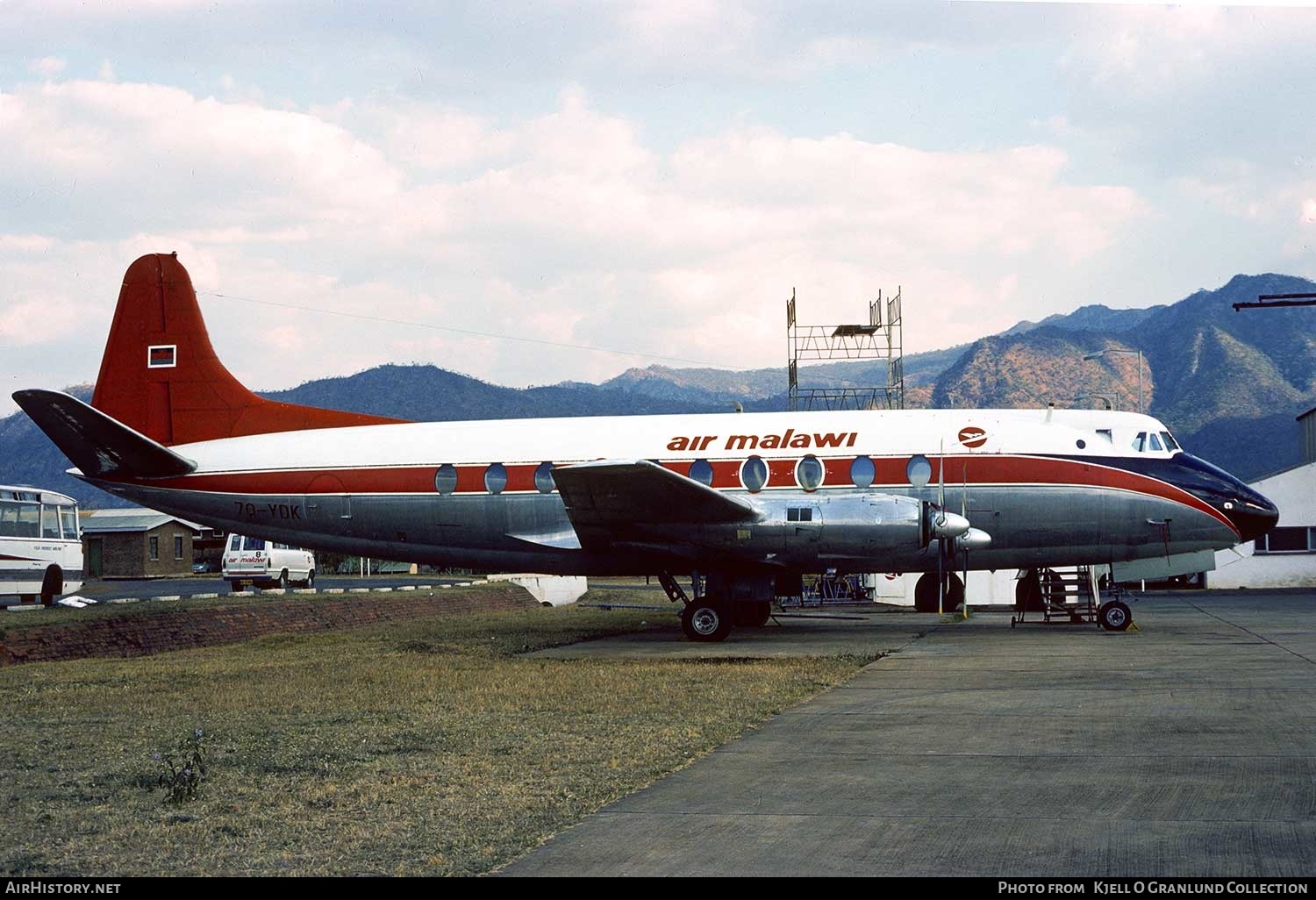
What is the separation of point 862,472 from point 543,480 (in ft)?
19.4

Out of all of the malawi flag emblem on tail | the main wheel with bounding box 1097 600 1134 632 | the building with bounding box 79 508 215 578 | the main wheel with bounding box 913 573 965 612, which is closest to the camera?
the main wheel with bounding box 1097 600 1134 632

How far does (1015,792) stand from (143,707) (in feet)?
34.9

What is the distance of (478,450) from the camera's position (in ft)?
79.0

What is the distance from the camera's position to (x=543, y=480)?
77.6 feet

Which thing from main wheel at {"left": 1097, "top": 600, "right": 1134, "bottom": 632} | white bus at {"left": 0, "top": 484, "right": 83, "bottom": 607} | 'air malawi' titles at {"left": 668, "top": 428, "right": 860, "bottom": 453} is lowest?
main wheel at {"left": 1097, "top": 600, "right": 1134, "bottom": 632}

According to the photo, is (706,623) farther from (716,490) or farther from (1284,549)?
(1284,549)

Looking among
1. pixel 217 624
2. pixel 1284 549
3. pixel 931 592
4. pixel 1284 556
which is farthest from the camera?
pixel 1284 549

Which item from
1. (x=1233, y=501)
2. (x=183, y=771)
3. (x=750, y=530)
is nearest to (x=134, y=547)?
(x=750, y=530)

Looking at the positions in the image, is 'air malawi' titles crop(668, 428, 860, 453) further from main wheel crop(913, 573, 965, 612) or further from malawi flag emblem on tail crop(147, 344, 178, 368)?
malawi flag emblem on tail crop(147, 344, 178, 368)

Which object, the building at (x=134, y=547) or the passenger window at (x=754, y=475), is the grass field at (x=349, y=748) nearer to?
the passenger window at (x=754, y=475)

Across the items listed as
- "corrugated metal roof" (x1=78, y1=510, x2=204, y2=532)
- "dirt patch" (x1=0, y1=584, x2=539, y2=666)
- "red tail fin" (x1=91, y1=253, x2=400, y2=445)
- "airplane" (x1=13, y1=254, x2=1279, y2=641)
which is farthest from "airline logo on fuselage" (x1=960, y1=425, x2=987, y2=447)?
"corrugated metal roof" (x1=78, y1=510, x2=204, y2=532)

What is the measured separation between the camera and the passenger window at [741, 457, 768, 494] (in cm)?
2309

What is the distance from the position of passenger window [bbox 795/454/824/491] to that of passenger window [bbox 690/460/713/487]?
1.58 metres
